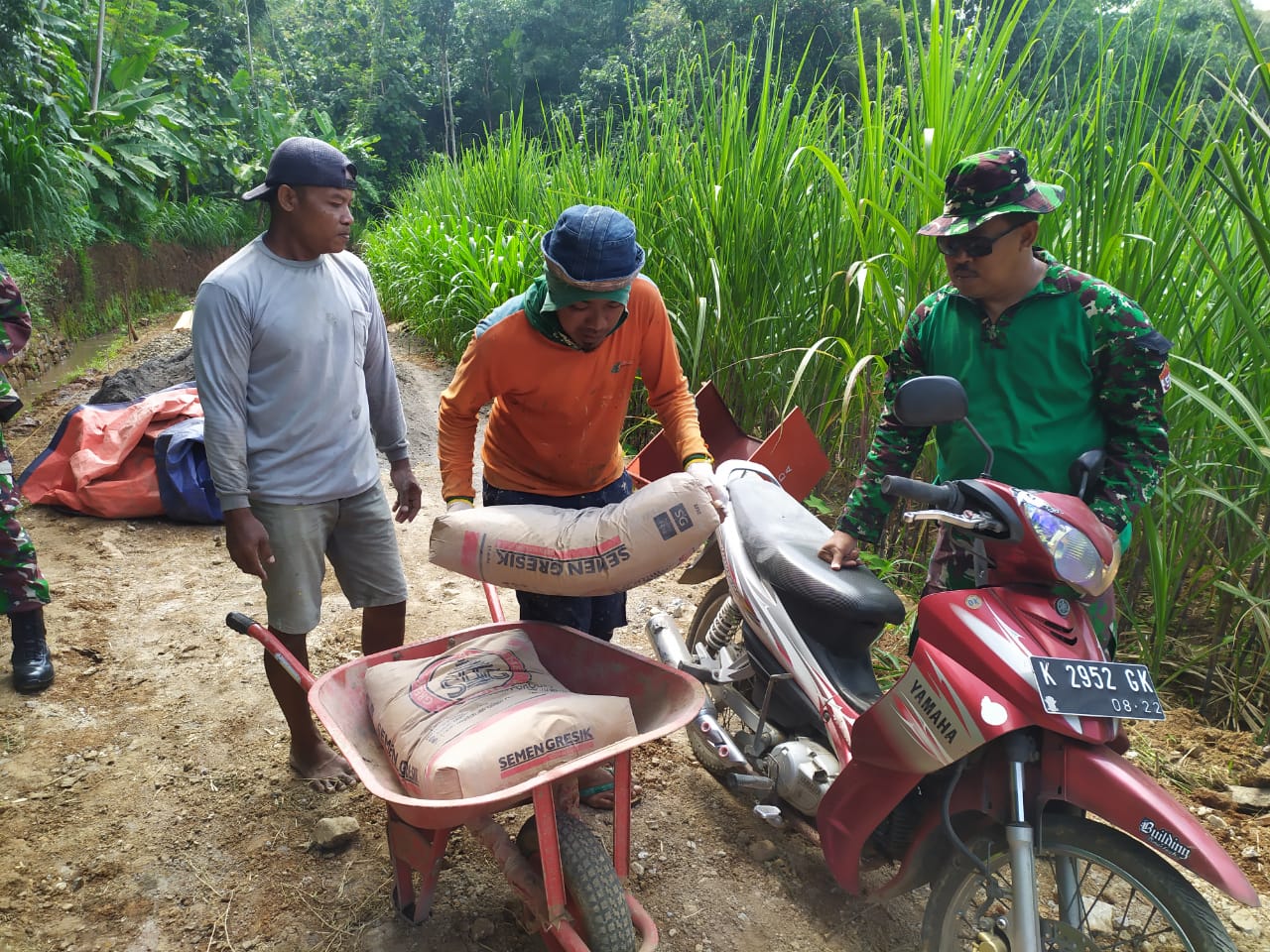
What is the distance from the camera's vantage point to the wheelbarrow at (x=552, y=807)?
1.51 m

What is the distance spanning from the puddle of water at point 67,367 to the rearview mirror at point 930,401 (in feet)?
25.4

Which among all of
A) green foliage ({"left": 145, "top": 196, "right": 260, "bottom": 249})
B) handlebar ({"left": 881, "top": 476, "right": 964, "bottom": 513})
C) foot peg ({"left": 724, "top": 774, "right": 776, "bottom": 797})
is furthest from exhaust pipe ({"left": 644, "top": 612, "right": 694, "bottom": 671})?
green foliage ({"left": 145, "top": 196, "right": 260, "bottom": 249})

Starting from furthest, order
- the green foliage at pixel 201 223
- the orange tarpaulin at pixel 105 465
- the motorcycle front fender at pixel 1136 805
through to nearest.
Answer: the green foliage at pixel 201 223 → the orange tarpaulin at pixel 105 465 → the motorcycle front fender at pixel 1136 805

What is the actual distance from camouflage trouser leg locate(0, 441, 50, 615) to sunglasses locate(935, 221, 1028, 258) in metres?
2.94

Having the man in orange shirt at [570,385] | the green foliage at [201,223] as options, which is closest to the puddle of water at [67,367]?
the green foliage at [201,223]

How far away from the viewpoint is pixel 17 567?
2.91 m

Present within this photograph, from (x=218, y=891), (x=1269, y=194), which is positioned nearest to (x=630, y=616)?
(x=218, y=891)

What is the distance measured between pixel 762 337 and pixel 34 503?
12.3ft

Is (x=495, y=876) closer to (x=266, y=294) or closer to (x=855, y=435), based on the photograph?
(x=266, y=294)

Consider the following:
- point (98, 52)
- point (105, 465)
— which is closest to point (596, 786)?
point (105, 465)

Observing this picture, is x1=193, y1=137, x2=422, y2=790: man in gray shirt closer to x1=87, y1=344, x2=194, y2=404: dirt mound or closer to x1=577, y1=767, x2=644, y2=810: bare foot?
x1=577, y1=767, x2=644, y2=810: bare foot

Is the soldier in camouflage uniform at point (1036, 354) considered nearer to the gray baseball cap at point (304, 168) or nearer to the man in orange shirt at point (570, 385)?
the man in orange shirt at point (570, 385)

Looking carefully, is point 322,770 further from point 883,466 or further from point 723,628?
point 883,466

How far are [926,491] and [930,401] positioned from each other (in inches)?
6.8
